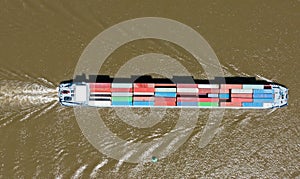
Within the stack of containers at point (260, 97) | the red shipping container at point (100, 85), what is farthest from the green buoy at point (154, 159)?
the stack of containers at point (260, 97)

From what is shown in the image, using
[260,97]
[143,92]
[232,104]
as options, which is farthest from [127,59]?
[260,97]

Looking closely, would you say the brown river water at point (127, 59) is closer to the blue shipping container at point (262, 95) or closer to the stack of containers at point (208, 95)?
the stack of containers at point (208, 95)

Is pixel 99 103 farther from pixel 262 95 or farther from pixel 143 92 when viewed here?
pixel 262 95

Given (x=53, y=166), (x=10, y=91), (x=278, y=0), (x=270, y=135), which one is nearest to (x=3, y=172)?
(x=53, y=166)

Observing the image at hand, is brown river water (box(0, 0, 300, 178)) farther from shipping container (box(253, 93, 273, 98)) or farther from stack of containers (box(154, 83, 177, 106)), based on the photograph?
shipping container (box(253, 93, 273, 98))

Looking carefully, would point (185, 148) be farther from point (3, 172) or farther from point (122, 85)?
point (3, 172)

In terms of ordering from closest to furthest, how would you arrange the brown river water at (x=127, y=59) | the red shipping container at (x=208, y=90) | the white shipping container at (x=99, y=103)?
the brown river water at (x=127, y=59) → the white shipping container at (x=99, y=103) → the red shipping container at (x=208, y=90)

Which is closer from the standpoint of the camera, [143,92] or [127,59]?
[143,92]
